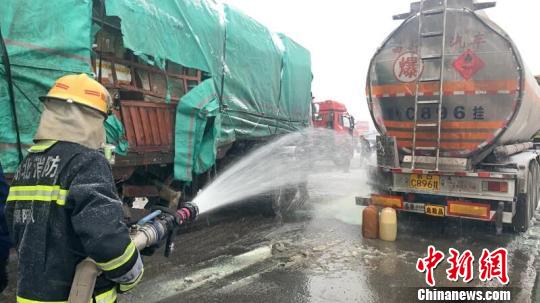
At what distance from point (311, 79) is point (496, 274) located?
247 inches

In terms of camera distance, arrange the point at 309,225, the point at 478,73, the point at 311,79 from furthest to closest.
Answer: the point at 311,79
the point at 309,225
the point at 478,73

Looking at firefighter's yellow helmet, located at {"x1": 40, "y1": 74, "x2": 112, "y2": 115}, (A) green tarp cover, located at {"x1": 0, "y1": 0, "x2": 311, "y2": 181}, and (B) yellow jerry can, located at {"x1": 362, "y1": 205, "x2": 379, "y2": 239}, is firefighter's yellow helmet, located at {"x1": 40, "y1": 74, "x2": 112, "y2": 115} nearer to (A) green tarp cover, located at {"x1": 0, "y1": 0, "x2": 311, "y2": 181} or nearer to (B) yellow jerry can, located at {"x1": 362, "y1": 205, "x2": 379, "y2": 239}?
(A) green tarp cover, located at {"x1": 0, "y1": 0, "x2": 311, "y2": 181}

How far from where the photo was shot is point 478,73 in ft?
19.0

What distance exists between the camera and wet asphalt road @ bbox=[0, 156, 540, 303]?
168 inches

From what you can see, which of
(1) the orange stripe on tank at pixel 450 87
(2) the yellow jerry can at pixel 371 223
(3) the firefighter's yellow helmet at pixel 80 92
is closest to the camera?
(3) the firefighter's yellow helmet at pixel 80 92

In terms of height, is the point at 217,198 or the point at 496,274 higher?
the point at 217,198

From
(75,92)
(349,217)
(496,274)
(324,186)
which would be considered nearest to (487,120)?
(496,274)

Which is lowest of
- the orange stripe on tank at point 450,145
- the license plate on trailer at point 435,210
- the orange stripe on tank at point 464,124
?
the license plate on trailer at point 435,210

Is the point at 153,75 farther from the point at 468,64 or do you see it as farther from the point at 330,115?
the point at 330,115

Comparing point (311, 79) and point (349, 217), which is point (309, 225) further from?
point (311, 79)

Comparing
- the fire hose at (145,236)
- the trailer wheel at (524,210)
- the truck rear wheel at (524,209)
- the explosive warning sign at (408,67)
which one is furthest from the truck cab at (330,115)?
the fire hose at (145,236)

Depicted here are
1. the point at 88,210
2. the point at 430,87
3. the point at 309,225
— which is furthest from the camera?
the point at 309,225

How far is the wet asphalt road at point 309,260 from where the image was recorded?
14.0 feet

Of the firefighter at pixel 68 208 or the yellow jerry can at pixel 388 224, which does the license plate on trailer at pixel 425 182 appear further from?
the firefighter at pixel 68 208
